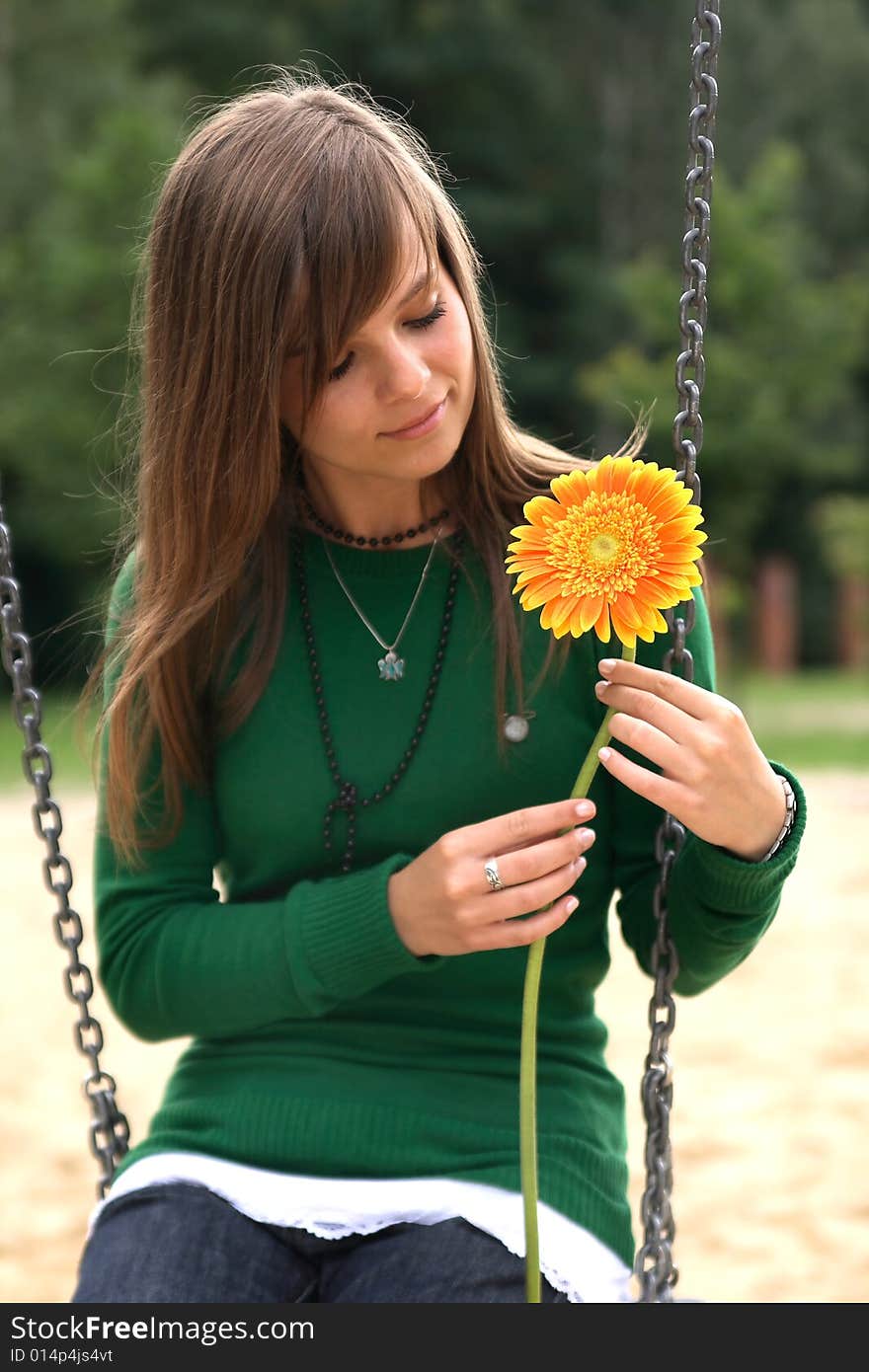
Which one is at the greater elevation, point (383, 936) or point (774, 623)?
point (774, 623)

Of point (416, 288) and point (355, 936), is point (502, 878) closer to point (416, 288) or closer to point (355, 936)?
point (355, 936)

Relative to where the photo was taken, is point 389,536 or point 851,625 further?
point 851,625

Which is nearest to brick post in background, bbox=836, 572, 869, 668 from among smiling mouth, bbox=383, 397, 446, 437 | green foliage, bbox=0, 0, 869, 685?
green foliage, bbox=0, 0, 869, 685

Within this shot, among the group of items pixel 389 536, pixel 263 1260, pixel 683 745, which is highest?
pixel 389 536

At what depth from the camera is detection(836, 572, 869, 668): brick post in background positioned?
2089 cm

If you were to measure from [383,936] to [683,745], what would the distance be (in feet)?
1.21

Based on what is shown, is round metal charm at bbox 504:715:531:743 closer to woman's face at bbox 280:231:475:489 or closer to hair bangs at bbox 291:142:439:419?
woman's face at bbox 280:231:475:489

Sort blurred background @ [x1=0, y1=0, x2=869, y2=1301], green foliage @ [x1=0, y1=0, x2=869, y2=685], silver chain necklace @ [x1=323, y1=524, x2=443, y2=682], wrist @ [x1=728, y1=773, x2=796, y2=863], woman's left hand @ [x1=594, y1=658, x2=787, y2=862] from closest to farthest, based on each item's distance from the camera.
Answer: woman's left hand @ [x1=594, y1=658, x2=787, y2=862]
wrist @ [x1=728, y1=773, x2=796, y2=863]
silver chain necklace @ [x1=323, y1=524, x2=443, y2=682]
blurred background @ [x1=0, y1=0, x2=869, y2=1301]
green foliage @ [x1=0, y1=0, x2=869, y2=685]

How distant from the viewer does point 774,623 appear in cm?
2072

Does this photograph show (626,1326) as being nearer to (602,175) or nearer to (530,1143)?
(530,1143)

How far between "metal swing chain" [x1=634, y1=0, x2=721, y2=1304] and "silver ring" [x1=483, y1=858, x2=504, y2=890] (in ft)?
0.74

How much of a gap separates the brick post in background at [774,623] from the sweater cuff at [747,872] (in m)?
19.5

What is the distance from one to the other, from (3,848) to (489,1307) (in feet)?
23.1

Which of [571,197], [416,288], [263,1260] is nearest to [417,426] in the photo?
[416,288]
